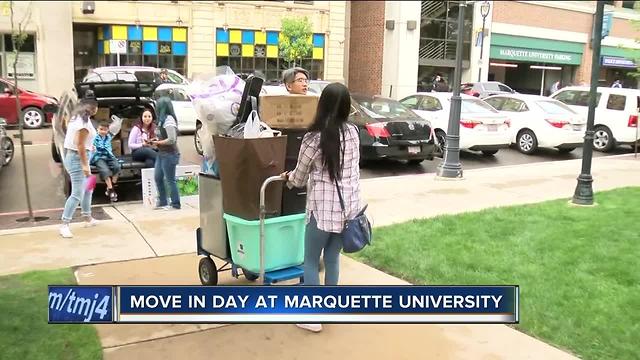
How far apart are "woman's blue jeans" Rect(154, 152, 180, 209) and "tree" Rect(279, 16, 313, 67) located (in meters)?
24.2

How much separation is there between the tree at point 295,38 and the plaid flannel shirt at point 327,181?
93.0 ft

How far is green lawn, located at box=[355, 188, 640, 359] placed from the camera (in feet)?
15.3

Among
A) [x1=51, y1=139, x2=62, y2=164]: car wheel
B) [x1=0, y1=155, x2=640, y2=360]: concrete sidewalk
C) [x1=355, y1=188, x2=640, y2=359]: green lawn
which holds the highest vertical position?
[x1=51, y1=139, x2=62, y2=164]: car wheel

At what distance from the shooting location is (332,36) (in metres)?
35.3

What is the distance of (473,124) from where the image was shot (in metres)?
14.5

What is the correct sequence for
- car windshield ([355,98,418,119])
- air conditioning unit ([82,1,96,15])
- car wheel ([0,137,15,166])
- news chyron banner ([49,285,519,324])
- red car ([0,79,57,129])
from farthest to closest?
1. air conditioning unit ([82,1,96,15])
2. red car ([0,79,57,129])
3. car windshield ([355,98,418,119])
4. car wheel ([0,137,15,166])
5. news chyron banner ([49,285,519,324])

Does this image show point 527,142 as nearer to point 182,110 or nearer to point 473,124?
point 473,124

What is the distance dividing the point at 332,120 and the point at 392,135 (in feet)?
27.7

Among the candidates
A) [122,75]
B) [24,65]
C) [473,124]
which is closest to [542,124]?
[473,124]

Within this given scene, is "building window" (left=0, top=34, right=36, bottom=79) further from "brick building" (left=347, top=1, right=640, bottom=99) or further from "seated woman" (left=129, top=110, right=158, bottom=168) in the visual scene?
"seated woman" (left=129, top=110, right=158, bottom=168)

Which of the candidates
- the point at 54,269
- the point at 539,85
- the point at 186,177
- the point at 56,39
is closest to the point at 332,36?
the point at 56,39

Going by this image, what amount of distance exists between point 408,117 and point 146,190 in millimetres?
6285

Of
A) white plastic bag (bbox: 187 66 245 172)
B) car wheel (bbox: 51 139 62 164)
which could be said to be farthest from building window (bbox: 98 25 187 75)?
white plastic bag (bbox: 187 66 245 172)

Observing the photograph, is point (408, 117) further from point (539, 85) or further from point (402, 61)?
point (539, 85)
